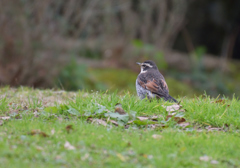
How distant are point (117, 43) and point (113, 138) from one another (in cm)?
1397

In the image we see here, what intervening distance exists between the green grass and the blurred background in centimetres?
436

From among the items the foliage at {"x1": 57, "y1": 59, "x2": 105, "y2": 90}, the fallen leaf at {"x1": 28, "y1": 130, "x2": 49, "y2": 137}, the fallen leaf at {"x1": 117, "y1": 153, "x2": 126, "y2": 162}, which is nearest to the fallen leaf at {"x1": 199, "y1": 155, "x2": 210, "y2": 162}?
the fallen leaf at {"x1": 117, "y1": 153, "x2": 126, "y2": 162}

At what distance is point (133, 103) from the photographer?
265 inches

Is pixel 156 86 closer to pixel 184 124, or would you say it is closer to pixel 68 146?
pixel 184 124

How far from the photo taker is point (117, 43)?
744 inches

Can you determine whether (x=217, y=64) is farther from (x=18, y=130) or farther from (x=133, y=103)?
(x=18, y=130)

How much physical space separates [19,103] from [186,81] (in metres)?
12.6

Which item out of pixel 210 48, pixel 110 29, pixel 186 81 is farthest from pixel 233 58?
pixel 110 29

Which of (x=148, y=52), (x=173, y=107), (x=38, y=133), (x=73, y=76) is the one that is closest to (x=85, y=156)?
(x=38, y=133)

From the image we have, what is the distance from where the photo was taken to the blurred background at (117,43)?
42.8ft

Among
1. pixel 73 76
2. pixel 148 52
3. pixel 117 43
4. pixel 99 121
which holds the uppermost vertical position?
pixel 99 121

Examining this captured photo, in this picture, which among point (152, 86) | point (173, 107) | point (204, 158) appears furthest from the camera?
point (152, 86)

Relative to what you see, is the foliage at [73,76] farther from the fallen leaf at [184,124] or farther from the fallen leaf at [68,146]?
the fallen leaf at [68,146]

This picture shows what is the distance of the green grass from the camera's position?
446cm
